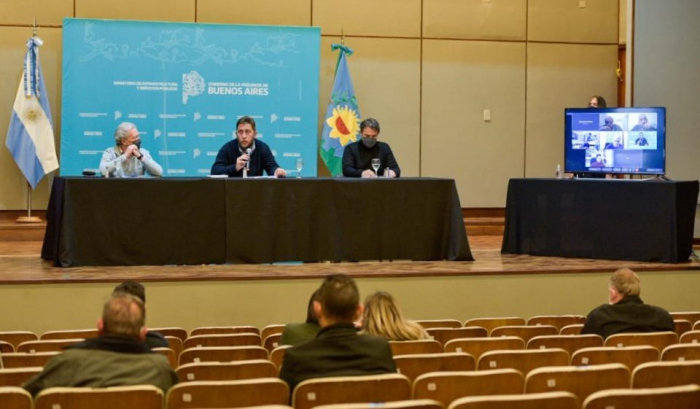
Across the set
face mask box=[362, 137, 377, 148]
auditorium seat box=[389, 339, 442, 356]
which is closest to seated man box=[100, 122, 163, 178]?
face mask box=[362, 137, 377, 148]

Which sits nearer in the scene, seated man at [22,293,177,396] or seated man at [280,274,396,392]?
seated man at [22,293,177,396]

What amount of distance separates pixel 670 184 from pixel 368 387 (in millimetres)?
5627

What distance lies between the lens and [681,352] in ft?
13.9

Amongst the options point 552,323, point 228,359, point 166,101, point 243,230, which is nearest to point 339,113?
point 166,101

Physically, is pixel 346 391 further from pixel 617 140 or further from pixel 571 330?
pixel 617 140

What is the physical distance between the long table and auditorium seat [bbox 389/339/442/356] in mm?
3399

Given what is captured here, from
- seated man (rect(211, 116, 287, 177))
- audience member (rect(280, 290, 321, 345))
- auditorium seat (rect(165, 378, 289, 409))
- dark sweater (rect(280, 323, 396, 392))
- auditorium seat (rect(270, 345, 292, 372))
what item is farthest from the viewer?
seated man (rect(211, 116, 287, 177))

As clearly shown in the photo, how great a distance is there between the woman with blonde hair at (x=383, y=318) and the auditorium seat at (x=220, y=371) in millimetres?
742

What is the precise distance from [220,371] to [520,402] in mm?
1377

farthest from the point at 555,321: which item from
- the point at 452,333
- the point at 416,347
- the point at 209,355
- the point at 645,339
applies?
the point at 209,355

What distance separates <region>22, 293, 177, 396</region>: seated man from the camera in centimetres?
329

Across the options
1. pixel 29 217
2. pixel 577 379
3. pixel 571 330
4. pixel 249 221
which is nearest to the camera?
pixel 577 379

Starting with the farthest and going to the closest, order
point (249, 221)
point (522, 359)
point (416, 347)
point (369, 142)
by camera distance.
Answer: point (369, 142)
point (249, 221)
point (416, 347)
point (522, 359)

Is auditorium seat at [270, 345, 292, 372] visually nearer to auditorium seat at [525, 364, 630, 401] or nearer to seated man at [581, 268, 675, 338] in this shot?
auditorium seat at [525, 364, 630, 401]
